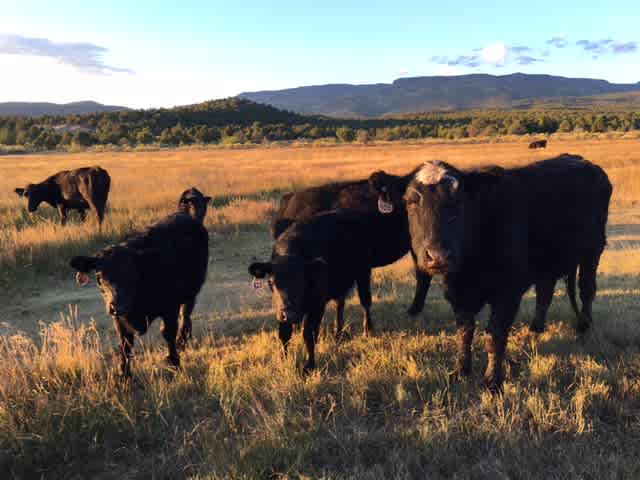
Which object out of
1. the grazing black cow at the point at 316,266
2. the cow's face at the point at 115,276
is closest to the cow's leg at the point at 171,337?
the cow's face at the point at 115,276

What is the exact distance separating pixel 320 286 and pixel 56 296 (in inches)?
288

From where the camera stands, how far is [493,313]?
4723mm

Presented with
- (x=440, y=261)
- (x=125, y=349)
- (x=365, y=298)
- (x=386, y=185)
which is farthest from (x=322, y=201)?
(x=440, y=261)

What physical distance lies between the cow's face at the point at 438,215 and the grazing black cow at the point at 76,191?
1289 centimetres

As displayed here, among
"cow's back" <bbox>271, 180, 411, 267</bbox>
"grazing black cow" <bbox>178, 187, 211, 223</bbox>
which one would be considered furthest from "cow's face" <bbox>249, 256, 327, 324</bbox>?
"grazing black cow" <bbox>178, 187, 211, 223</bbox>

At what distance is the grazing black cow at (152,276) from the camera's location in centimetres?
507

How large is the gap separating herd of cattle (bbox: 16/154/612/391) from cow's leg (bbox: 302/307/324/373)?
1 centimetres

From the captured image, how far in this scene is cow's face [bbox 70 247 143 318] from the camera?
498cm

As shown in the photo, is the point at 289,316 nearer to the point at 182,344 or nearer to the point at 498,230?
the point at 498,230

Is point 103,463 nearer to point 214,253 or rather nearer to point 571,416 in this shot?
point 571,416

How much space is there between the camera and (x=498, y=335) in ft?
15.4

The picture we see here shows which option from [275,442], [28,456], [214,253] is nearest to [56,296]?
[214,253]

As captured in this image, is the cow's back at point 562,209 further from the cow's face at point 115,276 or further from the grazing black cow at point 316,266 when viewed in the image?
the cow's face at point 115,276

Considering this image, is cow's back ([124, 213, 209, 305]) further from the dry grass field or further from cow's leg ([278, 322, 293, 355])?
cow's leg ([278, 322, 293, 355])
